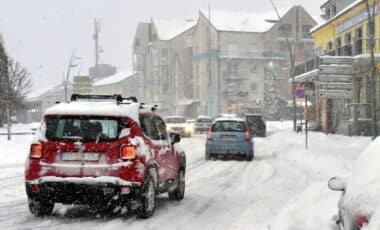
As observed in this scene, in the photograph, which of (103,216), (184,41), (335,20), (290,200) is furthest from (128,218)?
(184,41)

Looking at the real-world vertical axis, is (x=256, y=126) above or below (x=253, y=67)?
below

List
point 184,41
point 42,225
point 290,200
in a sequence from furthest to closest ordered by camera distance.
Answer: point 184,41 → point 290,200 → point 42,225

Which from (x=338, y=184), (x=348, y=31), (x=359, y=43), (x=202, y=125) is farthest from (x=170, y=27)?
(x=338, y=184)

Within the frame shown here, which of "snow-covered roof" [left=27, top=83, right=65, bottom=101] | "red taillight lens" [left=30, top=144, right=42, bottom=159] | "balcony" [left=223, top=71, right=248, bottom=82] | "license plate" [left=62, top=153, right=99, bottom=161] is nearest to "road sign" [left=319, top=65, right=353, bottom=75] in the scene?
"license plate" [left=62, top=153, right=99, bottom=161]

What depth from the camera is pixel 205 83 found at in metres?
82.9

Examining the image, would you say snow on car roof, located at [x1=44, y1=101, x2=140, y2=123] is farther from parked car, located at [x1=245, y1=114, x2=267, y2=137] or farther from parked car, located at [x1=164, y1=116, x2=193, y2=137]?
parked car, located at [x1=245, y1=114, x2=267, y2=137]

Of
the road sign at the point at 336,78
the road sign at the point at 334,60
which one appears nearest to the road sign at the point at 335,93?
the road sign at the point at 336,78

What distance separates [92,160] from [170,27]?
91244 mm

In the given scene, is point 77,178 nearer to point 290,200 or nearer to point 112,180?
point 112,180

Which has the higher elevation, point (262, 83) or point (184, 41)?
point (184, 41)

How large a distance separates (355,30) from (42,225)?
3298 centimetres

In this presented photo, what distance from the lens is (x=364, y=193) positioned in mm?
4570

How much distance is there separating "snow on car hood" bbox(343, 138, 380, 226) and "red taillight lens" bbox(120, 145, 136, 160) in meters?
3.66

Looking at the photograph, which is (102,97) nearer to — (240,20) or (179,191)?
(179,191)
